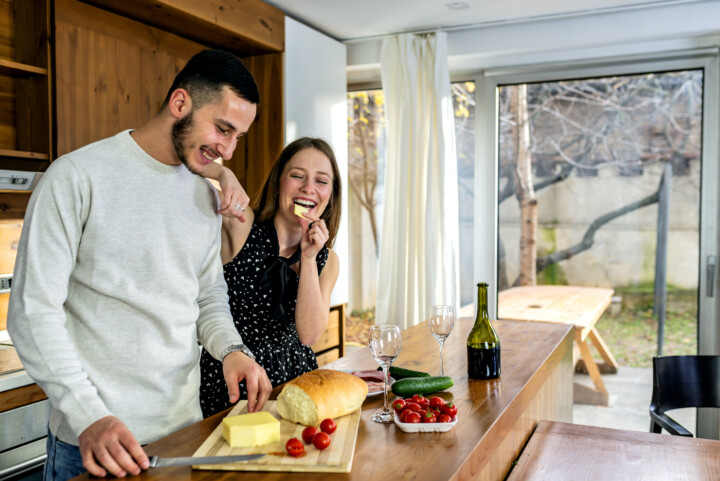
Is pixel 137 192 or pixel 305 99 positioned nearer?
pixel 137 192

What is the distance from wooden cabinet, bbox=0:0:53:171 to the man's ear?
1413 mm

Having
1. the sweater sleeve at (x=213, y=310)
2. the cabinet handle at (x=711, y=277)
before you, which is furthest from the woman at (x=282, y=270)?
the cabinet handle at (x=711, y=277)

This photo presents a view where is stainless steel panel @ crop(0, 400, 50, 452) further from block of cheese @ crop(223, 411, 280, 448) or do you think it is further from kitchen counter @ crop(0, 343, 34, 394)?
block of cheese @ crop(223, 411, 280, 448)

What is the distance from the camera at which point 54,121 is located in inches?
105

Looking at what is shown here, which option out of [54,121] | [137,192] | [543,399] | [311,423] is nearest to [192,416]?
[311,423]

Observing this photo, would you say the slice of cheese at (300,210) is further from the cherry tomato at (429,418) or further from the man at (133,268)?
the cherry tomato at (429,418)

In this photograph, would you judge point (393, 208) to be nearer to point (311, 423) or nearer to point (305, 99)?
point (305, 99)

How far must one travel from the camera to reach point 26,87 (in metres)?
2.66

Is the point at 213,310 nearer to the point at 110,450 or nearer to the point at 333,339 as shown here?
the point at 110,450

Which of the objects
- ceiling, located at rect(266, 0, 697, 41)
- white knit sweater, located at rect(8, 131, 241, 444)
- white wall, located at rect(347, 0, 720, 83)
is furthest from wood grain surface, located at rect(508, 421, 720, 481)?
white wall, located at rect(347, 0, 720, 83)

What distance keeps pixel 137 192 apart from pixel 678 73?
3539mm

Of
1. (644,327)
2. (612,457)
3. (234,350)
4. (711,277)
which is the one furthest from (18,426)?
(711,277)

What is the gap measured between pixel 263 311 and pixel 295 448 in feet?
2.78

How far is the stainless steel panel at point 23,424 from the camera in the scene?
88.7 inches
